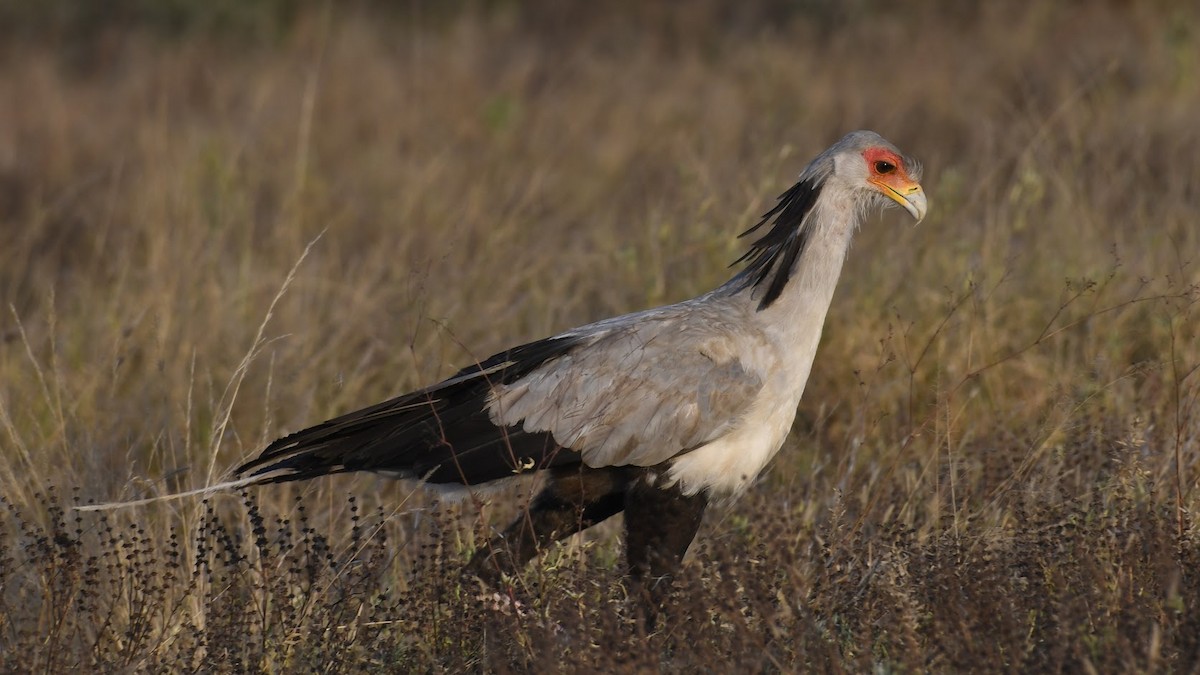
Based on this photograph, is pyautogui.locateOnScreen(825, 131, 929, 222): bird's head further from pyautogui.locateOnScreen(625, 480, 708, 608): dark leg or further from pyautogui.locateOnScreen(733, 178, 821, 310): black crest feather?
pyautogui.locateOnScreen(625, 480, 708, 608): dark leg

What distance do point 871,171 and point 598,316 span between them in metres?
1.95

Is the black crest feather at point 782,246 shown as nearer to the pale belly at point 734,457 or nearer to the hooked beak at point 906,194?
the hooked beak at point 906,194

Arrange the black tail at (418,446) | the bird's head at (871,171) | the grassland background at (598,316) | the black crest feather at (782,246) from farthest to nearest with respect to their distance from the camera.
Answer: the bird's head at (871,171) < the black crest feather at (782,246) < the black tail at (418,446) < the grassland background at (598,316)

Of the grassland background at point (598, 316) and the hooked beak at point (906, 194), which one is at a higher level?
the hooked beak at point (906, 194)

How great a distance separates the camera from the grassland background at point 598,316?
3.42m

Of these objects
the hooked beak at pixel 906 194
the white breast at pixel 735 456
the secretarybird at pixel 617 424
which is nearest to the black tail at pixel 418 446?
the secretarybird at pixel 617 424

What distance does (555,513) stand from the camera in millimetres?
3918

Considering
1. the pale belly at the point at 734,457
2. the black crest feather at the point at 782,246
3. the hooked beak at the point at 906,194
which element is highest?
the hooked beak at the point at 906,194

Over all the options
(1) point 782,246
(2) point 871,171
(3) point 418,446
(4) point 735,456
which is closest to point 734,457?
(4) point 735,456

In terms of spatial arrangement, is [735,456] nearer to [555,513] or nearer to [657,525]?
[657,525]

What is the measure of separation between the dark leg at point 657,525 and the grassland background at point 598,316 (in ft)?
0.36

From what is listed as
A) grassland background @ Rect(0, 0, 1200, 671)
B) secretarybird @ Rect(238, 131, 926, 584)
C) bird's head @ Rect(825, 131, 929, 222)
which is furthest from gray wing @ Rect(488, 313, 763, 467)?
bird's head @ Rect(825, 131, 929, 222)

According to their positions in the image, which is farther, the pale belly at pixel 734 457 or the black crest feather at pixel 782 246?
the black crest feather at pixel 782 246

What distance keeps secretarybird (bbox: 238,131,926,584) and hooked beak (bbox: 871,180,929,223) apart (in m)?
0.36
